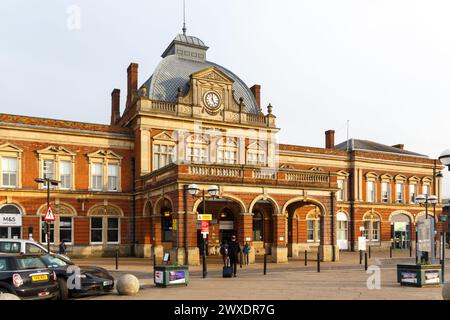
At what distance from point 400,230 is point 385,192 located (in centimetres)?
461

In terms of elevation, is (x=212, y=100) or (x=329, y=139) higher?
(x=212, y=100)

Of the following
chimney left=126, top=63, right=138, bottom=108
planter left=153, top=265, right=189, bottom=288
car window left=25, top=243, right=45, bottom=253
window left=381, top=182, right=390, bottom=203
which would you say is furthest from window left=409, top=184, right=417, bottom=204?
car window left=25, top=243, right=45, bottom=253

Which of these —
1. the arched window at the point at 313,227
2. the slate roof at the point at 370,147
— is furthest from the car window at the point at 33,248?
the slate roof at the point at 370,147

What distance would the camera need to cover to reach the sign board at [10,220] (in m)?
33.1

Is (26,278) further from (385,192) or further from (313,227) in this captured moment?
(385,192)

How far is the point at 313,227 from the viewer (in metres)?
45.8

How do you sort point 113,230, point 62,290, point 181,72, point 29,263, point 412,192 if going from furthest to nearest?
point 412,192 < point 181,72 < point 113,230 < point 62,290 < point 29,263

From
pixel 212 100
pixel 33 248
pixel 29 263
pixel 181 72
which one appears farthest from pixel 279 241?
pixel 29 263

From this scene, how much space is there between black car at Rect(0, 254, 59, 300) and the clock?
89.4 ft

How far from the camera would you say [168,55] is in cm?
4500

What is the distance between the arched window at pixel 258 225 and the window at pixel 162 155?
869 centimetres

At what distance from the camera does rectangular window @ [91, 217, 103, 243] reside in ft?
120

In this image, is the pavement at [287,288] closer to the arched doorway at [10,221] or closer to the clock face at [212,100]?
the arched doorway at [10,221]
